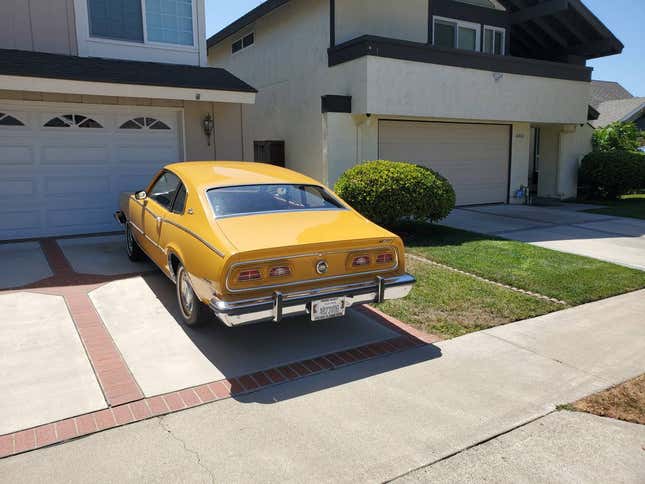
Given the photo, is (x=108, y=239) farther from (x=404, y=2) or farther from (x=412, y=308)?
(x=404, y=2)

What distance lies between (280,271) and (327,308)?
562 millimetres

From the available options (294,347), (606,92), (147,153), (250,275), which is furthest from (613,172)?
(606,92)

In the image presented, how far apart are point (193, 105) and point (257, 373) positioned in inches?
306

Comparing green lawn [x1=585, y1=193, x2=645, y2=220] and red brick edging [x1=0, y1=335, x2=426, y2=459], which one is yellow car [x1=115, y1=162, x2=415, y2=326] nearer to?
red brick edging [x1=0, y1=335, x2=426, y2=459]

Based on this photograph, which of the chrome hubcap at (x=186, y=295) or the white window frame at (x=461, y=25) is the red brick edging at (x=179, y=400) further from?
the white window frame at (x=461, y=25)

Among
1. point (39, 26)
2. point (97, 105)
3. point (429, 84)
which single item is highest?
point (39, 26)

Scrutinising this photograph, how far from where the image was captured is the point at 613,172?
16328 millimetres

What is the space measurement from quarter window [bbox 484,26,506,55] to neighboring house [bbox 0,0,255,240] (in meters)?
8.73

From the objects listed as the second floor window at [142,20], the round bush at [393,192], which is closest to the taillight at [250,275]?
the round bush at [393,192]

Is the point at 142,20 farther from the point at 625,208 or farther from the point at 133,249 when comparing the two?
the point at 625,208

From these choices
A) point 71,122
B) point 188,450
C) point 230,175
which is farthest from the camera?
point 71,122

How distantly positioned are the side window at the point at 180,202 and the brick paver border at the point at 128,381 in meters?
1.47

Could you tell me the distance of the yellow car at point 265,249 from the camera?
14.6 feet

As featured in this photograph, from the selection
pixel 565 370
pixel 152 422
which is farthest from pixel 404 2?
pixel 152 422
